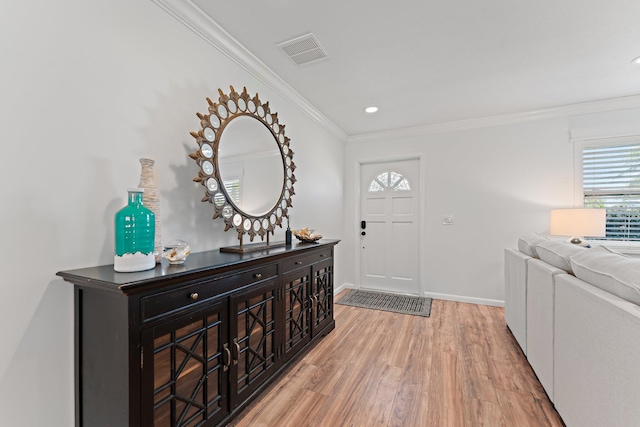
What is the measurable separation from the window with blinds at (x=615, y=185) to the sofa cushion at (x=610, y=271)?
2.56 meters

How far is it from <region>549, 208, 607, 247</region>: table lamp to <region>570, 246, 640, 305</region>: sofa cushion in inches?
72.1

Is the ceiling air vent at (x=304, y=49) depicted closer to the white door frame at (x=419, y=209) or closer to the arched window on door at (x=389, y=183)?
the white door frame at (x=419, y=209)

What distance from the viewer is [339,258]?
430 centimetres

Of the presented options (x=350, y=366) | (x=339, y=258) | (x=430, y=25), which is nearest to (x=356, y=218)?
(x=339, y=258)

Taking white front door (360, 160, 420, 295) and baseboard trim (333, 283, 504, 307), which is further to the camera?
white front door (360, 160, 420, 295)

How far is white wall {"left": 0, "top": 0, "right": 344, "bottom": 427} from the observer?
3.51ft

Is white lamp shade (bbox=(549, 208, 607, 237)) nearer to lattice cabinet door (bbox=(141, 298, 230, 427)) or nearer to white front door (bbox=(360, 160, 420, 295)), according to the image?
white front door (bbox=(360, 160, 420, 295))

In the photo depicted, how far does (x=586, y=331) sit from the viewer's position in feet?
4.06

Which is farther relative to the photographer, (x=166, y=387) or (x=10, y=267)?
(x=166, y=387)

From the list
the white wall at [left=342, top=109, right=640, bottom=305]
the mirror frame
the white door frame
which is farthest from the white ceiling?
the white door frame

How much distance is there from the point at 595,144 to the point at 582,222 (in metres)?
1.12

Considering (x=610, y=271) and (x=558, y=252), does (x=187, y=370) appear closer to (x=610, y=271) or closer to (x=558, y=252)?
(x=610, y=271)

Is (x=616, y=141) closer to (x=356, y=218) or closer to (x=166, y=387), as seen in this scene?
(x=356, y=218)

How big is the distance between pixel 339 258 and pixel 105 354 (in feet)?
11.2
